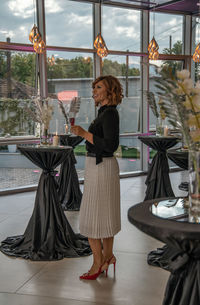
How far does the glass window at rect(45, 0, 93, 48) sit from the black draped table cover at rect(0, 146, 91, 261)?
14.5ft

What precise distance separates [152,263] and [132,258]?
255mm

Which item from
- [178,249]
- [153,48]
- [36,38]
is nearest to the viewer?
[178,249]

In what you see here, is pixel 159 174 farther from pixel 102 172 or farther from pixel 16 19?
pixel 16 19

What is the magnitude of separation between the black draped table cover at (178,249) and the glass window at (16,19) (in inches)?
234

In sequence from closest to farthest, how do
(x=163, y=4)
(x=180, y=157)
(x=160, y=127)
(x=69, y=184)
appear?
(x=180, y=157)
(x=69, y=184)
(x=160, y=127)
(x=163, y=4)

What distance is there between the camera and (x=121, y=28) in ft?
29.0

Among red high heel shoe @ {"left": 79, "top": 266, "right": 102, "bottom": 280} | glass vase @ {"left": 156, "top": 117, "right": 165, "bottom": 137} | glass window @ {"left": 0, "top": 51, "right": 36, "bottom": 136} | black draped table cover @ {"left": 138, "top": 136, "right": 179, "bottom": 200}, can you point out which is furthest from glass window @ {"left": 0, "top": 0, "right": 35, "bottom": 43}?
red high heel shoe @ {"left": 79, "top": 266, "right": 102, "bottom": 280}

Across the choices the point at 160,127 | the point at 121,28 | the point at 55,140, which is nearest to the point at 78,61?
the point at 121,28

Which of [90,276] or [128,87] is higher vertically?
[128,87]

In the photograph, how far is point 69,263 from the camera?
392 cm

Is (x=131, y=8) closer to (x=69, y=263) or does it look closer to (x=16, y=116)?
(x=16, y=116)

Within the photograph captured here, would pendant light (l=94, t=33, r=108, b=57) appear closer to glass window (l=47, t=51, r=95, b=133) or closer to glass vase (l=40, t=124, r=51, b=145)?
glass window (l=47, t=51, r=95, b=133)

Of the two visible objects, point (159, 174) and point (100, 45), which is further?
point (100, 45)

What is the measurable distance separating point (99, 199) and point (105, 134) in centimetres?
56
